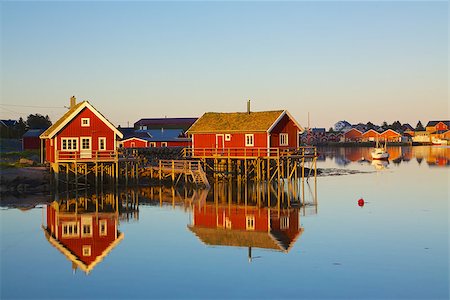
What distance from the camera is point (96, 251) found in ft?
79.5

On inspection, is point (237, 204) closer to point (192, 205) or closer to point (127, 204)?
point (192, 205)

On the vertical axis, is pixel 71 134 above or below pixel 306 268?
above

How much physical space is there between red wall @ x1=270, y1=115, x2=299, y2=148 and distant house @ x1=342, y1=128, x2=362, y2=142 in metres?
124

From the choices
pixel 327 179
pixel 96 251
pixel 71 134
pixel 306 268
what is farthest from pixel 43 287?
pixel 327 179

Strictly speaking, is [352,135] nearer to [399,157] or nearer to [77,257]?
[399,157]

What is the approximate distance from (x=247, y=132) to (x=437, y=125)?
15320 cm

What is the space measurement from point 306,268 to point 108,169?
29.4 meters

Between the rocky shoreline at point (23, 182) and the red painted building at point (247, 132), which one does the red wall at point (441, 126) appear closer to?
the red painted building at point (247, 132)

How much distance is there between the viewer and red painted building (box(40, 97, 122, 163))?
4391cm

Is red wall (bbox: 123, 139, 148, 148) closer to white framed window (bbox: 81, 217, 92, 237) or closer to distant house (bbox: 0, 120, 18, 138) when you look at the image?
distant house (bbox: 0, 120, 18, 138)

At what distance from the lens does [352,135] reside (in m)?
174

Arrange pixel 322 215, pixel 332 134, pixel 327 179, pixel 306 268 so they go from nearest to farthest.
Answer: pixel 306 268, pixel 322 215, pixel 327 179, pixel 332 134

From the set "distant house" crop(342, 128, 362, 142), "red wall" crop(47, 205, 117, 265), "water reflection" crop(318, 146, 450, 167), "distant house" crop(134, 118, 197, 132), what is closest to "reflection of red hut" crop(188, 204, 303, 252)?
"red wall" crop(47, 205, 117, 265)

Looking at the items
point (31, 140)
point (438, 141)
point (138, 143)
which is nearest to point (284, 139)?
point (138, 143)
